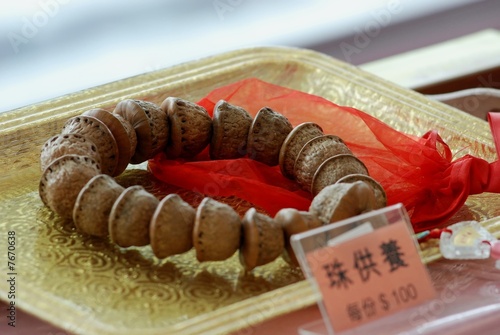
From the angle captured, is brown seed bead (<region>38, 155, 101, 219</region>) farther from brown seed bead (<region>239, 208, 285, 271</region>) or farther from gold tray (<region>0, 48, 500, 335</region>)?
brown seed bead (<region>239, 208, 285, 271</region>)

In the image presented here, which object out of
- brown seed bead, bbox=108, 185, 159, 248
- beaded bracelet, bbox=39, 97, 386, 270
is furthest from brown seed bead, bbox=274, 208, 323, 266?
brown seed bead, bbox=108, 185, 159, 248

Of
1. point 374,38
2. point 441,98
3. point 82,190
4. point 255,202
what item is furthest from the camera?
point 374,38

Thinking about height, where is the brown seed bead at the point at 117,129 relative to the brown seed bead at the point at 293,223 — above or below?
above

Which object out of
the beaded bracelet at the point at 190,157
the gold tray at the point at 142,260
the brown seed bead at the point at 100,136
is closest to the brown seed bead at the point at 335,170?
the beaded bracelet at the point at 190,157

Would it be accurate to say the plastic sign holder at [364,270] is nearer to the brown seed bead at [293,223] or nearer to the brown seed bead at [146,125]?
the brown seed bead at [293,223]

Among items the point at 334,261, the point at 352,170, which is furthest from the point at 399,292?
the point at 352,170

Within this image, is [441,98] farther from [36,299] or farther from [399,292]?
[36,299]

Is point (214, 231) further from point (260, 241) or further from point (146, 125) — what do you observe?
point (146, 125)
